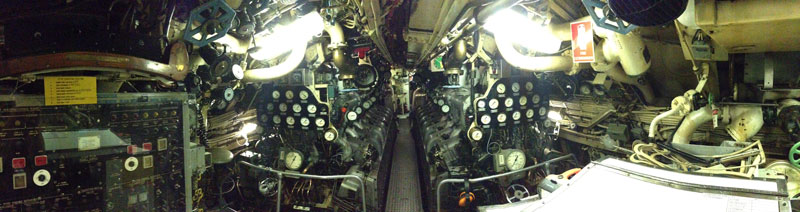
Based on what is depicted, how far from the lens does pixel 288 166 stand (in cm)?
586

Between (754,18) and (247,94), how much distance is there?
647 centimetres

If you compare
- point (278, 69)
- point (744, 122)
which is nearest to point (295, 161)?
point (278, 69)

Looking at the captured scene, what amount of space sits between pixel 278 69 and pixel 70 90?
8.85ft

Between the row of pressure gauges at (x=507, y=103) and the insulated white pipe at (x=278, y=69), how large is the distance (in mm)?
3123

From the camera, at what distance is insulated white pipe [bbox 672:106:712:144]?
3.85m

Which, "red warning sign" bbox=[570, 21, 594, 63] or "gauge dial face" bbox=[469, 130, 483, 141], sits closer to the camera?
"red warning sign" bbox=[570, 21, 594, 63]

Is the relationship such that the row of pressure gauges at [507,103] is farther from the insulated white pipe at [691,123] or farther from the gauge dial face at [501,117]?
the insulated white pipe at [691,123]

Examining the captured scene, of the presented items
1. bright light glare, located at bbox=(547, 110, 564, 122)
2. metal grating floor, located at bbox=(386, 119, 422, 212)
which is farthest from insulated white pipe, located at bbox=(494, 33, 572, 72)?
metal grating floor, located at bbox=(386, 119, 422, 212)

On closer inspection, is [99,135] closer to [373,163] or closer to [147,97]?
[147,97]

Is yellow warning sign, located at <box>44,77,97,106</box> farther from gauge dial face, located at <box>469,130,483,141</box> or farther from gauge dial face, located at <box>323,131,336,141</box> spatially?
gauge dial face, located at <box>469,130,483,141</box>

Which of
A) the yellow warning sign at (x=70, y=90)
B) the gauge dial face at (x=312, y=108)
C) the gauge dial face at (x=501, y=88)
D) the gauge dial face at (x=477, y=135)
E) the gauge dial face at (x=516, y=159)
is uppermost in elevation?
the gauge dial face at (x=501, y=88)

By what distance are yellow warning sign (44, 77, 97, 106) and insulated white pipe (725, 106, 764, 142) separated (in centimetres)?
602

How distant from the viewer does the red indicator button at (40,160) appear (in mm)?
2098

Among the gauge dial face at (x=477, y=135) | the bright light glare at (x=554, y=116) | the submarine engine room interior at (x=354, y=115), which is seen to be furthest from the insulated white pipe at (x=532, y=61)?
the bright light glare at (x=554, y=116)
